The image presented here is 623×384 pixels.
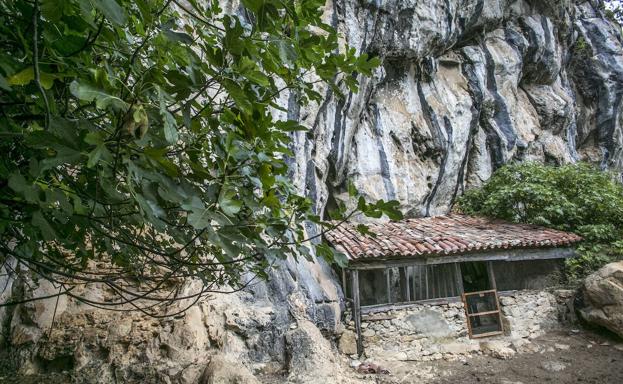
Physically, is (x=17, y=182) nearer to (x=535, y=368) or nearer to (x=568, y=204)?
(x=535, y=368)

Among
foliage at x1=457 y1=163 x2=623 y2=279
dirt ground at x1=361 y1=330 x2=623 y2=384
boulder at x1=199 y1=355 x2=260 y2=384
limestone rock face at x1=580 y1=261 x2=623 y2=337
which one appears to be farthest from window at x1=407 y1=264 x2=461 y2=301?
boulder at x1=199 y1=355 x2=260 y2=384

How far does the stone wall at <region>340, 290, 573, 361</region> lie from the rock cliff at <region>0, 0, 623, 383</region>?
99 cm

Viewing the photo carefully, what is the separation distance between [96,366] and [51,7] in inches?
172

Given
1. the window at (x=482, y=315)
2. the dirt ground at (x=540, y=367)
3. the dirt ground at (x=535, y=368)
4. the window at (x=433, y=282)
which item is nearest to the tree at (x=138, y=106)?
the dirt ground at (x=535, y=368)

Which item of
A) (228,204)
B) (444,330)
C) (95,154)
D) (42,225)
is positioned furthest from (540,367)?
(95,154)

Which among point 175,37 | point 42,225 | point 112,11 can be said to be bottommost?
point 42,225

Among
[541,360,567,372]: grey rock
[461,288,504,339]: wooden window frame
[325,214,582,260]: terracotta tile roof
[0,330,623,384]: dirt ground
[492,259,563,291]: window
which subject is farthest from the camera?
[492,259,563,291]: window

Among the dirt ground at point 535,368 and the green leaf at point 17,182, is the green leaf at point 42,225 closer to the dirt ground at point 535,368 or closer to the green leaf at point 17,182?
the green leaf at point 17,182

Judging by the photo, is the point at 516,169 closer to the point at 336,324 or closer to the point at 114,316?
the point at 336,324

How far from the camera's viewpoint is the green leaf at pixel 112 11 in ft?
2.42

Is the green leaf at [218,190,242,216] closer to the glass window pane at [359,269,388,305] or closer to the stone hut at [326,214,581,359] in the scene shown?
the stone hut at [326,214,581,359]

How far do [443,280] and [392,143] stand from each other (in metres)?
4.44

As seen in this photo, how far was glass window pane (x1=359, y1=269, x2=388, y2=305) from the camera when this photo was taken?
9445 mm

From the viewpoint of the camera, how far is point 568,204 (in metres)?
9.77
